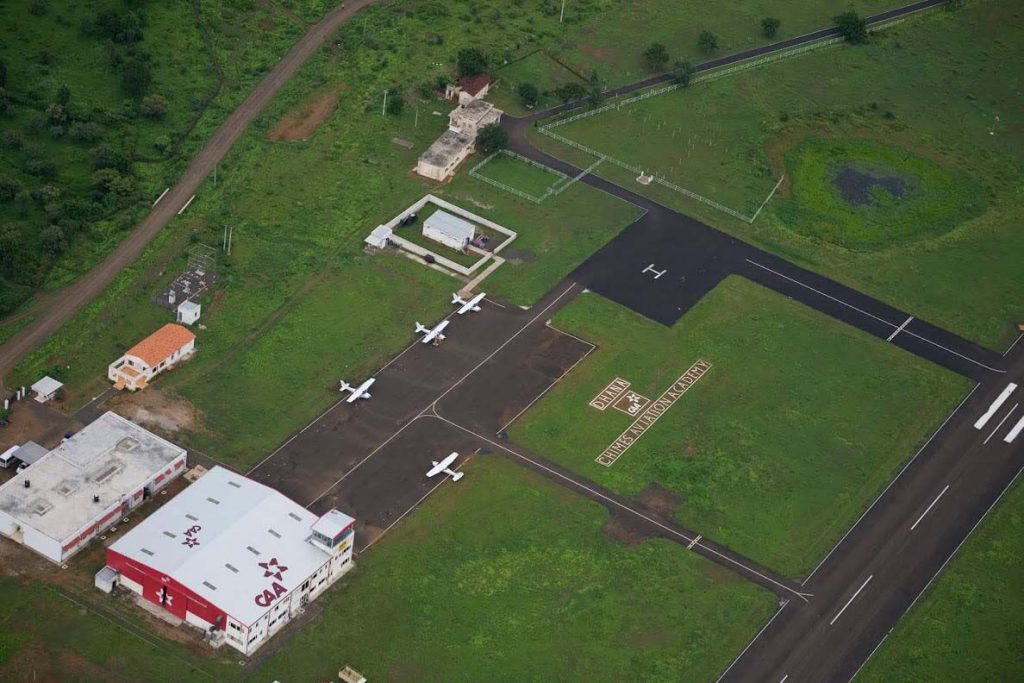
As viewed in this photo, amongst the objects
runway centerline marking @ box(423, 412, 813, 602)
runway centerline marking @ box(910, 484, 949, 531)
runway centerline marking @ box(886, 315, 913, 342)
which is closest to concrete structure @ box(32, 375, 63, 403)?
runway centerline marking @ box(423, 412, 813, 602)

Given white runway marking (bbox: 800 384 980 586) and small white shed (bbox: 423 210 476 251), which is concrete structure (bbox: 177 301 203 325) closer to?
small white shed (bbox: 423 210 476 251)

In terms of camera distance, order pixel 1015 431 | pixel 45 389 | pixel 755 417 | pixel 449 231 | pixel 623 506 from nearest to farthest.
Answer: pixel 623 506
pixel 45 389
pixel 755 417
pixel 1015 431
pixel 449 231

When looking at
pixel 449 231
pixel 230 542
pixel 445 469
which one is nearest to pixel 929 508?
pixel 445 469

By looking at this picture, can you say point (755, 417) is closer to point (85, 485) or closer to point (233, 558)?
point (233, 558)

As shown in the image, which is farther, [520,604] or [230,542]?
[520,604]

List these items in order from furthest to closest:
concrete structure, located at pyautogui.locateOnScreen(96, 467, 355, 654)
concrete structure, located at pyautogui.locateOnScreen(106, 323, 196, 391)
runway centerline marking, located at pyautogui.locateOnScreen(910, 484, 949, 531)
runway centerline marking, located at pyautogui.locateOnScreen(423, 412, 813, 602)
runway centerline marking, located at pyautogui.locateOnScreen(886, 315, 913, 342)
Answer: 1. runway centerline marking, located at pyautogui.locateOnScreen(886, 315, 913, 342)
2. concrete structure, located at pyautogui.locateOnScreen(106, 323, 196, 391)
3. runway centerline marking, located at pyautogui.locateOnScreen(910, 484, 949, 531)
4. runway centerline marking, located at pyautogui.locateOnScreen(423, 412, 813, 602)
5. concrete structure, located at pyautogui.locateOnScreen(96, 467, 355, 654)

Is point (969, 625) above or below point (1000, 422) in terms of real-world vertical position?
below

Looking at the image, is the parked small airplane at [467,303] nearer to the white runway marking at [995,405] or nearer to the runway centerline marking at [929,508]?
the runway centerline marking at [929,508]

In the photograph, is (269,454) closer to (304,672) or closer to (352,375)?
(352,375)
